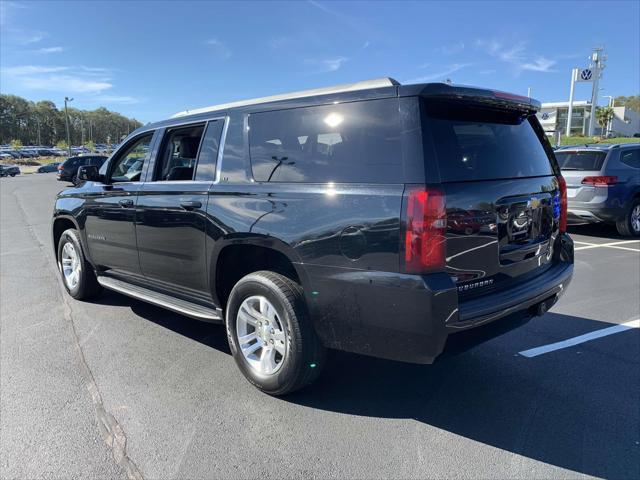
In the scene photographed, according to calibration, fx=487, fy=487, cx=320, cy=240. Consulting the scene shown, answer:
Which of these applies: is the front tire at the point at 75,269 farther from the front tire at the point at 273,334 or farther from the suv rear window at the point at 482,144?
the suv rear window at the point at 482,144

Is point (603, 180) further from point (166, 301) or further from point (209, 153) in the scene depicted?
point (166, 301)

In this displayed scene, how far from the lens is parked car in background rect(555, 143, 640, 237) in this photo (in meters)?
9.09

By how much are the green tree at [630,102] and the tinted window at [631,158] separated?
133 metres

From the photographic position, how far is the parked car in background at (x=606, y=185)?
29.8 ft

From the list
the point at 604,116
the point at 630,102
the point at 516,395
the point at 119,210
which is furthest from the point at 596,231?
the point at 630,102

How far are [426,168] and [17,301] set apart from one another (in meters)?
5.15

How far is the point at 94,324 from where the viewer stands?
478 cm

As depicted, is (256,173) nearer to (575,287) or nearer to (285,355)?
(285,355)

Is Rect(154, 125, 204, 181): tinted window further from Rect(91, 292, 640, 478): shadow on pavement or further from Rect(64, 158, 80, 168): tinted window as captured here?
Rect(64, 158, 80, 168): tinted window

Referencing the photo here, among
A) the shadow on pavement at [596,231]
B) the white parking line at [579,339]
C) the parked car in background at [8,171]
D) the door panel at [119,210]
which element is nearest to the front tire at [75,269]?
the door panel at [119,210]

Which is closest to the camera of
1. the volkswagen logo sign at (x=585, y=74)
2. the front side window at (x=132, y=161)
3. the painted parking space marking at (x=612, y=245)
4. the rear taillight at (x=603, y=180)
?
the front side window at (x=132, y=161)

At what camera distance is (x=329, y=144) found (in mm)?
2998

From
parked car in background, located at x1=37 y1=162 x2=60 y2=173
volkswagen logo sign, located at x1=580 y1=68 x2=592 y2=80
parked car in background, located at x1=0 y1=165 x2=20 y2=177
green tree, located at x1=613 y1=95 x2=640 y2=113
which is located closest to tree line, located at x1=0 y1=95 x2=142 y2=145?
parked car in background, located at x1=37 y1=162 x2=60 y2=173

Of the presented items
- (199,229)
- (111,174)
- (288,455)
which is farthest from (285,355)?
(111,174)
